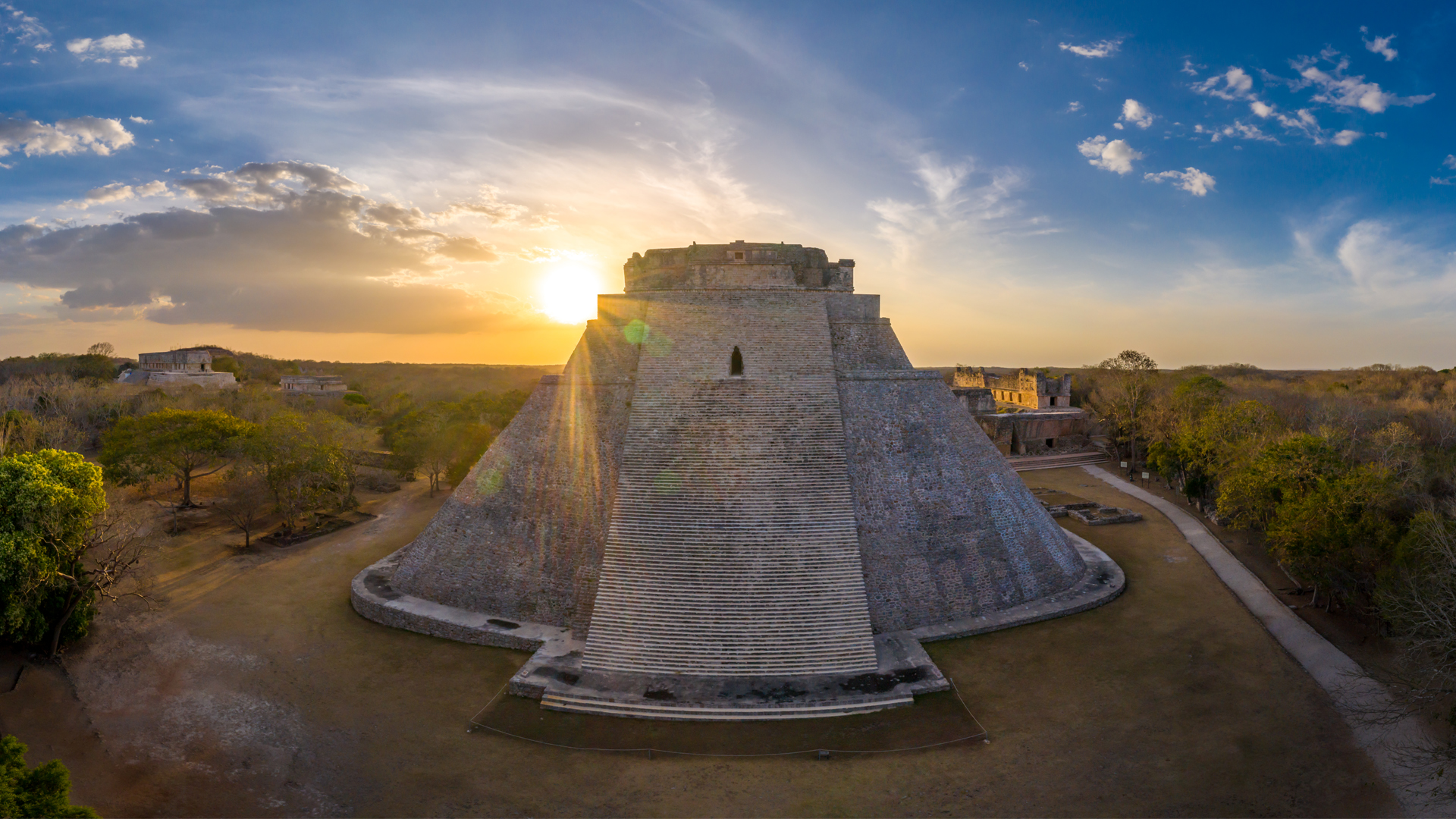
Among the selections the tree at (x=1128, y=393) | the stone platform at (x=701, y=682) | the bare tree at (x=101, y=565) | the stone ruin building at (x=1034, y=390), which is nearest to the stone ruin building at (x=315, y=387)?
the bare tree at (x=101, y=565)

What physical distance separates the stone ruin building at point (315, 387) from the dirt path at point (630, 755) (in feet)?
176

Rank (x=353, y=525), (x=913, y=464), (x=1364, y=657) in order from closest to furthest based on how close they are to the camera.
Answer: (x=1364, y=657) → (x=913, y=464) → (x=353, y=525)

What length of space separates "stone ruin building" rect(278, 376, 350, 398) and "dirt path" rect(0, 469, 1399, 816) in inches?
2107

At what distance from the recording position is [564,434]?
19.4 meters

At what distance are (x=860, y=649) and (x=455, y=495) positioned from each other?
1257 cm

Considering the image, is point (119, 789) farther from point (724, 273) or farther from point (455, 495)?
point (724, 273)

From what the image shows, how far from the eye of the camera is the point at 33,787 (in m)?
9.04

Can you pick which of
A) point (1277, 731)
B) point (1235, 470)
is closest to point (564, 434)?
point (1277, 731)

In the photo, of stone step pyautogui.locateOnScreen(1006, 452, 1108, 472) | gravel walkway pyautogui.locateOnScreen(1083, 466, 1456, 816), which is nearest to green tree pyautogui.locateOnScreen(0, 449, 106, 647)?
gravel walkway pyautogui.locateOnScreen(1083, 466, 1456, 816)

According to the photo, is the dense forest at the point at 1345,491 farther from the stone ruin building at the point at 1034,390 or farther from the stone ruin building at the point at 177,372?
the stone ruin building at the point at 177,372

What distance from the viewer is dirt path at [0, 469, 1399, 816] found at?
11.3 m

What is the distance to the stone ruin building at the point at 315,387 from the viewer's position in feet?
216

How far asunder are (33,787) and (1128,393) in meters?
53.2

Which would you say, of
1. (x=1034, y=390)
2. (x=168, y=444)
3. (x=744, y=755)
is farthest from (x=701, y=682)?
(x=1034, y=390)
